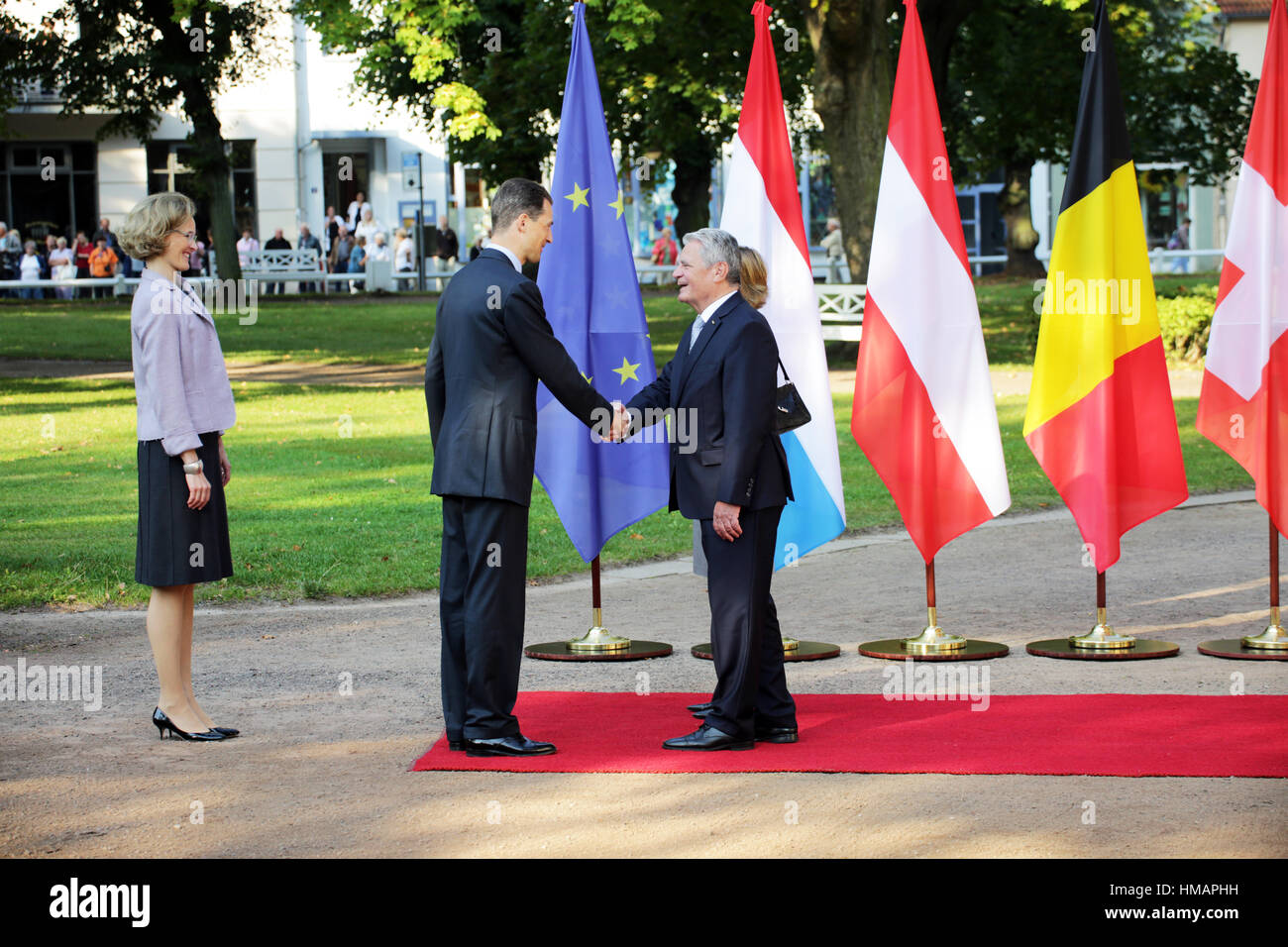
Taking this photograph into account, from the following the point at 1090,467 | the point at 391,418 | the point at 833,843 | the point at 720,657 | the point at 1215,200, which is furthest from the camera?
the point at 1215,200

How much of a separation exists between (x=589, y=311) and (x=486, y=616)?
2.67 m

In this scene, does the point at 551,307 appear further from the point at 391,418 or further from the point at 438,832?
the point at 391,418

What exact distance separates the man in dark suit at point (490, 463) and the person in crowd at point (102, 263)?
33.5 metres

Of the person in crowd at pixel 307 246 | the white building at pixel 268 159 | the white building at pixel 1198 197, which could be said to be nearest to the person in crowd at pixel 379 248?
the person in crowd at pixel 307 246

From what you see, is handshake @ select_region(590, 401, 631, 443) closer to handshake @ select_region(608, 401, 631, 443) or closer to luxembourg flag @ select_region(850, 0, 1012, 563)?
handshake @ select_region(608, 401, 631, 443)

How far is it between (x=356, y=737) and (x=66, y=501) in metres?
7.43

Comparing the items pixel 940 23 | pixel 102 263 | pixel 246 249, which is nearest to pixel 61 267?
pixel 102 263

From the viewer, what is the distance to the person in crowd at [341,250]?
40281 millimetres

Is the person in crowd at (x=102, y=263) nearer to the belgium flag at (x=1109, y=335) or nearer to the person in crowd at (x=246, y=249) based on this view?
the person in crowd at (x=246, y=249)

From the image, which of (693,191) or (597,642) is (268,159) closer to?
(693,191)

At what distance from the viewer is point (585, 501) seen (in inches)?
342

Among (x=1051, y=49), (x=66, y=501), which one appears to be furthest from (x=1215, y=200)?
(x=66, y=501)

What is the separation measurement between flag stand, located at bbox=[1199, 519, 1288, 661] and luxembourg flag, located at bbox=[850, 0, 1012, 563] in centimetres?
133

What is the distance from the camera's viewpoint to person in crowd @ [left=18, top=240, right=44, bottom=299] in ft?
120
